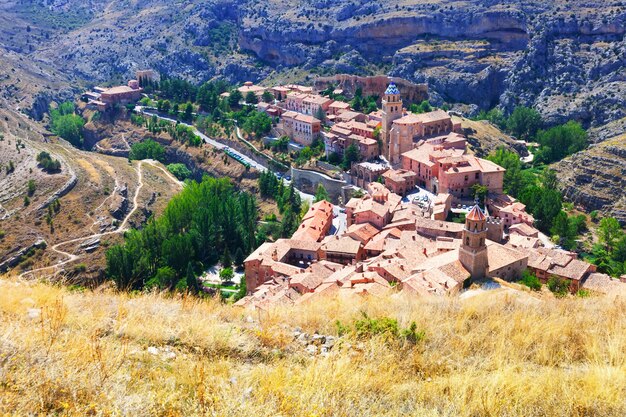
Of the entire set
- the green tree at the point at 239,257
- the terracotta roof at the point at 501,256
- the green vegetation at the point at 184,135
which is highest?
the terracotta roof at the point at 501,256

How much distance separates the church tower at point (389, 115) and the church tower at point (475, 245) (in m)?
21.6

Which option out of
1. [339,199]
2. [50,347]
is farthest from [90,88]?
[50,347]

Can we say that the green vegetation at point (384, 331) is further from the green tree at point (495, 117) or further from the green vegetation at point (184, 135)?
the green tree at point (495, 117)

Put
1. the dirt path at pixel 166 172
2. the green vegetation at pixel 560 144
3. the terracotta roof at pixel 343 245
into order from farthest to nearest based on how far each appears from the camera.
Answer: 1. the green vegetation at pixel 560 144
2. the dirt path at pixel 166 172
3. the terracotta roof at pixel 343 245

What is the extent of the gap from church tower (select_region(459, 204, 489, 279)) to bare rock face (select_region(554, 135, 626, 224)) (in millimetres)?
24082

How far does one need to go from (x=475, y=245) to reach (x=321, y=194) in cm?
2108

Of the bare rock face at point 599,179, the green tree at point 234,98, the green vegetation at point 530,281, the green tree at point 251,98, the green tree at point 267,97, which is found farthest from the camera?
the green tree at point 234,98

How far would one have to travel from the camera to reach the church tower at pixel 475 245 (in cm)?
2238

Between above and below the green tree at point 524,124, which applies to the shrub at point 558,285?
above

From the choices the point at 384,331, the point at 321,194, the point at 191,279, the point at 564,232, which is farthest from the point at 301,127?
the point at 384,331

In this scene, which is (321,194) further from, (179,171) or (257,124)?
(179,171)

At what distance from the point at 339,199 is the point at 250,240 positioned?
9157 mm

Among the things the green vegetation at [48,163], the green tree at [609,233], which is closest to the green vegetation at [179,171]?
the green vegetation at [48,163]

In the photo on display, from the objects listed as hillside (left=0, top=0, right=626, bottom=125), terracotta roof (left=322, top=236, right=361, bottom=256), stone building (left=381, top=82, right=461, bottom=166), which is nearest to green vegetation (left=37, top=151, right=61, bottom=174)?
terracotta roof (left=322, top=236, right=361, bottom=256)
